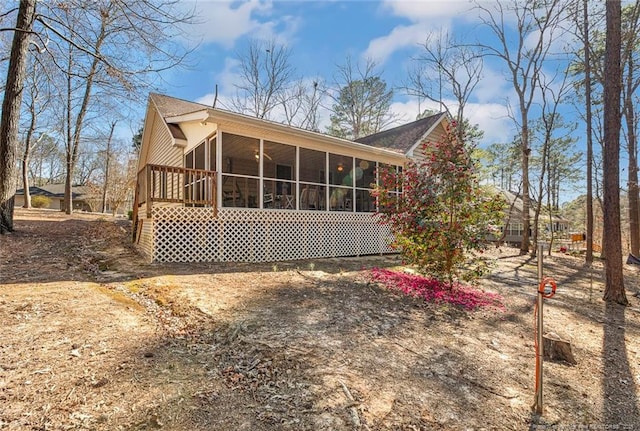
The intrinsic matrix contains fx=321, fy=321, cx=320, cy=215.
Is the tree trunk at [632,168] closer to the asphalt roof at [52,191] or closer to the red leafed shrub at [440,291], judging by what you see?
the red leafed shrub at [440,291]

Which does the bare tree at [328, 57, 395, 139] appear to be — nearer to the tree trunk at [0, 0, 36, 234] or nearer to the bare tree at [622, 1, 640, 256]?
the bare tree at [622, 1, 640, 256]

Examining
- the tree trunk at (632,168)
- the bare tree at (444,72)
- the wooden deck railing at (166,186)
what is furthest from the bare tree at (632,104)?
the wooden deck railing at (166,186)

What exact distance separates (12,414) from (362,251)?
8.99 metres

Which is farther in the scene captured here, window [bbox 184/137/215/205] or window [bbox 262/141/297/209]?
window [bbox 262/141/297/209]

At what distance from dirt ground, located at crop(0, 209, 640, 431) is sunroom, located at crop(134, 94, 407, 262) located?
5.98 feet

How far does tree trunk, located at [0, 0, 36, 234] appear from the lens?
7.29 metres

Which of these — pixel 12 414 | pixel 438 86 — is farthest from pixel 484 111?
pixel 12 414

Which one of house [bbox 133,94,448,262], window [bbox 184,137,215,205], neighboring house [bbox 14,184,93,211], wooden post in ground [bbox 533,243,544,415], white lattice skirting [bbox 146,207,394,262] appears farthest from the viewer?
neighboring house [bbox 14,184,93,211]

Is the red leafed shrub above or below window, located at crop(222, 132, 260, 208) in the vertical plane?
below

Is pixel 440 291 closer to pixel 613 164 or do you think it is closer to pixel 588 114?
pixel 613 164

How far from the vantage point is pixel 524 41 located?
1546cm

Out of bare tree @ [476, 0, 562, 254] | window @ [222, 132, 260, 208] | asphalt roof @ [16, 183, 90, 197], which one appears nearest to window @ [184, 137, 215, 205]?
window @ [222, 132, 260, 208]

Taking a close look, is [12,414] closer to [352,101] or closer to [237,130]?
[237,130]

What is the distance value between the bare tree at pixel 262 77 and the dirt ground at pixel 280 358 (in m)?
20.6
